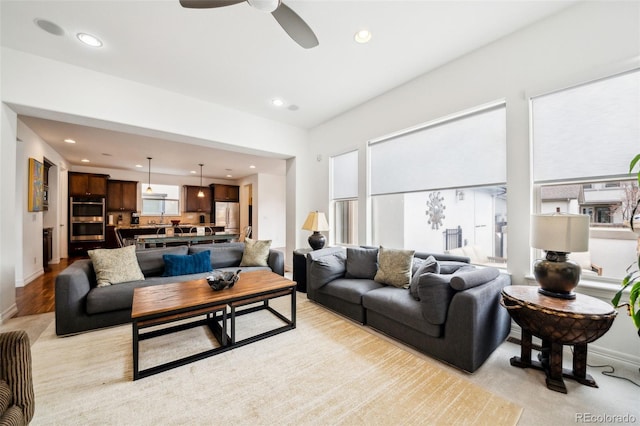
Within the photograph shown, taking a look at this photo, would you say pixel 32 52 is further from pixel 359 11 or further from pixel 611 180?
pixel 611 180

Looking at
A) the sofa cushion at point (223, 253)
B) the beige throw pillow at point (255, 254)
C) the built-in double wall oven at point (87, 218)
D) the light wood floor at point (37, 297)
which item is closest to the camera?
the light wood floor at point (37, 297)

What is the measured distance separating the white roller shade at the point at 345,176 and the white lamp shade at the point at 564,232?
269 cm

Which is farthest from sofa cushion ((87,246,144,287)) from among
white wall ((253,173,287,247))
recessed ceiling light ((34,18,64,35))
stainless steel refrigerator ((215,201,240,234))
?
stainless steel refrigerator ((215,201,240,234))

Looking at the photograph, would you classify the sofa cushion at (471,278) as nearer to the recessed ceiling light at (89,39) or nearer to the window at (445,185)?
the window at (445,185)

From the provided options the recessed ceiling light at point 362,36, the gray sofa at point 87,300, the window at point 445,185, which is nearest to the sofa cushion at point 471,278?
the window at point 445,185

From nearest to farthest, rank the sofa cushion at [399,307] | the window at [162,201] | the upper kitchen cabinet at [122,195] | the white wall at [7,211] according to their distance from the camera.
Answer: the sofa cushion at [399,307]
the white wall at [7,211]
the upper kitchen cabinet at [122,195]
the window at [162,201]

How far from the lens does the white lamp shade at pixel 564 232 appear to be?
1812 mm

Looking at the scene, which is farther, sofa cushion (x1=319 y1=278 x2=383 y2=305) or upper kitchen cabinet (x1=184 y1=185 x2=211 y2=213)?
upper kitchen cabinet (x1=184 y1=185 x2=211 y2=213)

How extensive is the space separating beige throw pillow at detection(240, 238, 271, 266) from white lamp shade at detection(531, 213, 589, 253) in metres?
3.51

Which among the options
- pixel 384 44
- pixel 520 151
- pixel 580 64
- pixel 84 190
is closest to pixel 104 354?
pixel 384 44

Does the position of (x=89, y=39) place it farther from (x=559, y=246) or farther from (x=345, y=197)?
(x=559, y=246)

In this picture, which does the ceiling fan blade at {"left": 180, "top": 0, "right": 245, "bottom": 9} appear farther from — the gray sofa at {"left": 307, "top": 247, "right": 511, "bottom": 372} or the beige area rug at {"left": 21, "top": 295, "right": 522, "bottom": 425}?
the beige area rug at {"left": 21, "top": 295, "right": 522, "bottom": 425}

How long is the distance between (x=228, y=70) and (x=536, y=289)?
4.11m

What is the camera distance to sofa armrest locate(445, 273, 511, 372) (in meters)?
1.92
